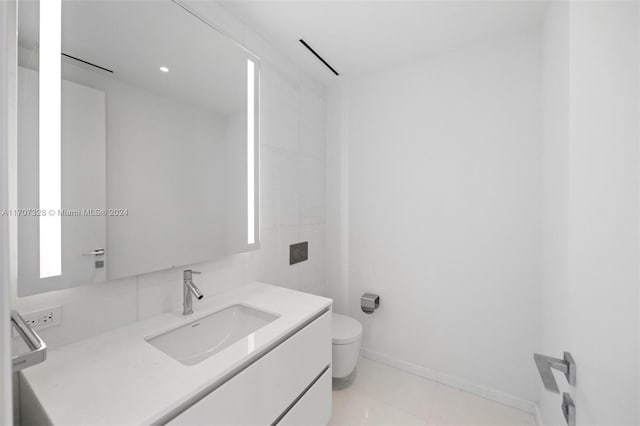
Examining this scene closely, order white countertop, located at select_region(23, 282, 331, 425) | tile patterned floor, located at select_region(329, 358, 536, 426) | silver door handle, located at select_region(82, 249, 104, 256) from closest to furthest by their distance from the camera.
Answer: white countertop, located at select_region(23, 282, 331, 425) < silver door handle, located at select_region(82, 249, 104, 256) < tile patterned floor, located at select_region(329, 358, 536, 426)

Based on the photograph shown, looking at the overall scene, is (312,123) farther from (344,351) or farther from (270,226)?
(344,351)

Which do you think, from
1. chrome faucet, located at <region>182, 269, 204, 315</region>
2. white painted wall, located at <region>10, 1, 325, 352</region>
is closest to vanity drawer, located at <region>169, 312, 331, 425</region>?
chrome faucet, located at <region>182, 269, 204, 315</region>

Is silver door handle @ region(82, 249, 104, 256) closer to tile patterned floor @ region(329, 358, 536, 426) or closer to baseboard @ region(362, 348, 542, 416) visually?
tile patterned floor @ region(329, 358, 536, 426)

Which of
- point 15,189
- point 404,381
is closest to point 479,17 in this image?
point 15,189

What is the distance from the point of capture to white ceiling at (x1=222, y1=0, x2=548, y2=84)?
1.46m

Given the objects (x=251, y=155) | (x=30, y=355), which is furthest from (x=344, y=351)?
(x=30, y=355)

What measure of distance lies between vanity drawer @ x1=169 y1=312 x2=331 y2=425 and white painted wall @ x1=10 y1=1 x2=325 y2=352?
0.58m

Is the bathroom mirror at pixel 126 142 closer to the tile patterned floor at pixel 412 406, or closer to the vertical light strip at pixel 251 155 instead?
the vertical light strip at pixel 251 155

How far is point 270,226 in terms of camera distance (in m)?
1.84

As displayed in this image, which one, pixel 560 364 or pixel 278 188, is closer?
pixel 560 364

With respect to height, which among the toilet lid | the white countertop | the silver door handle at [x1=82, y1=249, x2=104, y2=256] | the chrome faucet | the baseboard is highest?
the silver door handle at [x1=82, y1=249, x2=104, y2=256]

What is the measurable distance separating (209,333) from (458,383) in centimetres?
174

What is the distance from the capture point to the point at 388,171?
2139 mm

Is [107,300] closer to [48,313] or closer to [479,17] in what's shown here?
[48,313]
